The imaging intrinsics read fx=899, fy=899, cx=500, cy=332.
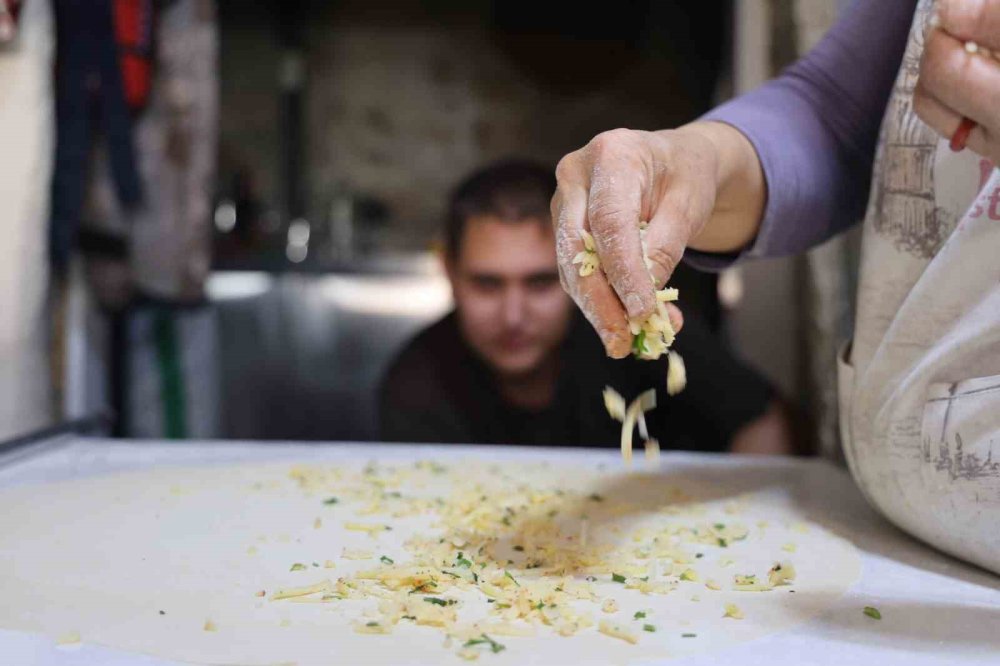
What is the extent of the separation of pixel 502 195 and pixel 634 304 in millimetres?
1231

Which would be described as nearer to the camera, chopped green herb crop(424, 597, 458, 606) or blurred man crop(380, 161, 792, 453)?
chopped green herb crop(424, 597, 458, 606)

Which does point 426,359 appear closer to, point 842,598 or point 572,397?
point 572,397

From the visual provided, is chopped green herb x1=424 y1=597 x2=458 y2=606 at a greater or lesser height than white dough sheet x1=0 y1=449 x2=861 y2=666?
greater

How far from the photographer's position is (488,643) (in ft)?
2.11

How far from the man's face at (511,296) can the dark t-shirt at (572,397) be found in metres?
0.03

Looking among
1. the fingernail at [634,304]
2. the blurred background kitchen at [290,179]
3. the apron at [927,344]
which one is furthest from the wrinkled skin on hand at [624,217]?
the blurred background kitchen at [290,179]

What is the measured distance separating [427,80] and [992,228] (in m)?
1.55

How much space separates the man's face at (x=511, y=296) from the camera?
1826 millimetres

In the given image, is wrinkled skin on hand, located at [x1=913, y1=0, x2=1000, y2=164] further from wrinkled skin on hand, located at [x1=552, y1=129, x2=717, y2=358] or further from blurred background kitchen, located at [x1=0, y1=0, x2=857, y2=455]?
blurred background kitchen, located at [x1=0, y1=0, x2=857, y2=455]

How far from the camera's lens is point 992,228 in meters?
0.79

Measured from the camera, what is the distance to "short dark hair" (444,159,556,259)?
6.13 ft

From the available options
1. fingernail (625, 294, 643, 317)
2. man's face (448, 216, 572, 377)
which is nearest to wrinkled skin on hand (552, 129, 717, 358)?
fingernail (625, 294, 643, 317)

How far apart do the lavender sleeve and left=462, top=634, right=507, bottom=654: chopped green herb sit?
1.81 feet

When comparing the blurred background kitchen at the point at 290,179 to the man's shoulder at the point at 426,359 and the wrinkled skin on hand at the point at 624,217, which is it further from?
the wrinkled skin on hand at the point at 624,217
